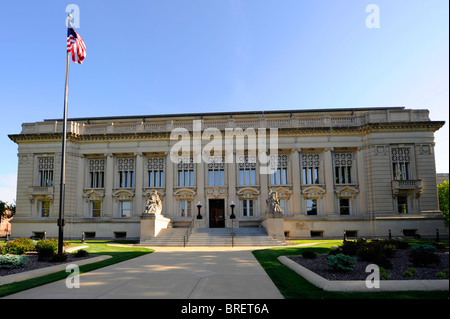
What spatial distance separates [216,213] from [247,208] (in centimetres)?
369

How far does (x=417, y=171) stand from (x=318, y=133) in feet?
37.0

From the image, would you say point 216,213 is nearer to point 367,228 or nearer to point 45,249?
Result: point 367,228

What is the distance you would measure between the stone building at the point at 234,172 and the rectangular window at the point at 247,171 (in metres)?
0.12

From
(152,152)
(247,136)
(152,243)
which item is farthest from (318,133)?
(152,243)

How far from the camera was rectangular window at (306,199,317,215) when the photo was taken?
124ft

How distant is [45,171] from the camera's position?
3938cm

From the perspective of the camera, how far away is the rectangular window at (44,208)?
39188mm

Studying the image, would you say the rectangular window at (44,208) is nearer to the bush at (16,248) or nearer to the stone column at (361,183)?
the bush at (16,248)

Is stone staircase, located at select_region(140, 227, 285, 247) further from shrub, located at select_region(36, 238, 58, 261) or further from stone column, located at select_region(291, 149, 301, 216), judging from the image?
shrub, located at select_region(36, 238, 58, 261)

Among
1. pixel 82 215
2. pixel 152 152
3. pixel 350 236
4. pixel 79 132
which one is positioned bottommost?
pixel 350 236

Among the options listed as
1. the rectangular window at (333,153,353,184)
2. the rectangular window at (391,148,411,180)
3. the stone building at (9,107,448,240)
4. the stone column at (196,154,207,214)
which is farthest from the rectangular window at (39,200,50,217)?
the rectangular window at (391,148,411,180)

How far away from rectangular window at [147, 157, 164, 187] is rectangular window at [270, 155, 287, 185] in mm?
13207
